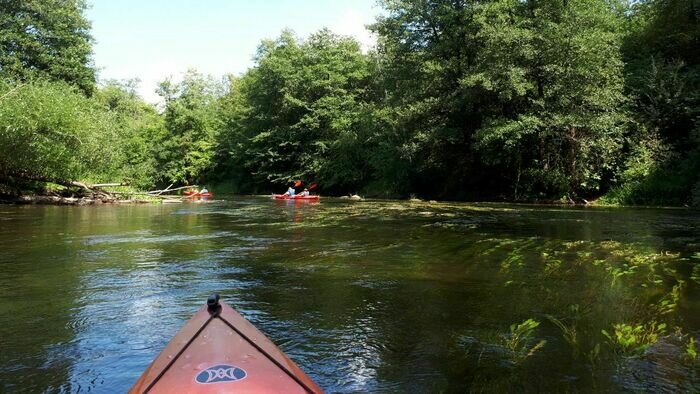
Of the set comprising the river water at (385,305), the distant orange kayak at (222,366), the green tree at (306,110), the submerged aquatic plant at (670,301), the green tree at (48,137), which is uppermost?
the green tree at (306,110)

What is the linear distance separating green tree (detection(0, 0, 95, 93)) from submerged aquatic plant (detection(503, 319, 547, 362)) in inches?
1248

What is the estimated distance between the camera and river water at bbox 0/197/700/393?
382 cm

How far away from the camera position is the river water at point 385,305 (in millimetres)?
3816

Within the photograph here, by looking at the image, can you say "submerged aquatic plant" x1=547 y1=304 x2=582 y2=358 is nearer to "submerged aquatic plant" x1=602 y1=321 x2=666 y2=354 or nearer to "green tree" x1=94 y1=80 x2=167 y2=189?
"submerged aquatic plant" x1=602 y1=321 x2=666 y2=354

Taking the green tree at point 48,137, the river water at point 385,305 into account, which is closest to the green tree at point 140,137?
the green tree at point 48,137

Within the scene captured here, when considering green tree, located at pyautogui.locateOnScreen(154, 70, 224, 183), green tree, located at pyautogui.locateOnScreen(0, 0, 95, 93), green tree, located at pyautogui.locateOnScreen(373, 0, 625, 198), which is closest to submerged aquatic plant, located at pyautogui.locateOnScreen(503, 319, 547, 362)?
green tree, located at pyautogui.locateOnScreen(373, 0, 625, 198)

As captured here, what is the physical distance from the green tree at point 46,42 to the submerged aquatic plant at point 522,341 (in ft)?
104

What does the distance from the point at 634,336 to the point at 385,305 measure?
7.98ft

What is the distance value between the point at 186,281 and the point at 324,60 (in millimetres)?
36293

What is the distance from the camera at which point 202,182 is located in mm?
49250

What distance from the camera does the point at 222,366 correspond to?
2764 mm

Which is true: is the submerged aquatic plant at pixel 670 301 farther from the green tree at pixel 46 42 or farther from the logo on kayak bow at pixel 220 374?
the green tree at pixel 46 42

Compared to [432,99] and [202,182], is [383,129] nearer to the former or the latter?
[432,99]

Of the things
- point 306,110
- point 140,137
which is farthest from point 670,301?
point 140,137
